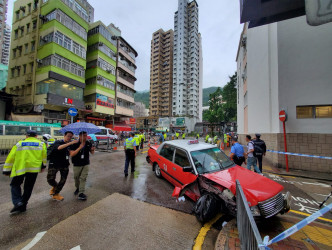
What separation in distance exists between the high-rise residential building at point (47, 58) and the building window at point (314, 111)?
2279 cm

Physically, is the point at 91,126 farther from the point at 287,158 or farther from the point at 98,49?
the point at 98,49

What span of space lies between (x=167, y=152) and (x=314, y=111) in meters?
8.35

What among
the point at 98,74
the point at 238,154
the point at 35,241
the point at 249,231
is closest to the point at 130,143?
the point at 35,241

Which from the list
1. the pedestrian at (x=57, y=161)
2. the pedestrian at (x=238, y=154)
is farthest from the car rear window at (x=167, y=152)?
the pedestrian at (x=57, y=161)

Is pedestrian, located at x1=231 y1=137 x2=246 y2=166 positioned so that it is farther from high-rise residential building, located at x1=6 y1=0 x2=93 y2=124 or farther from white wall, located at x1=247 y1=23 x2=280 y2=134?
high-rise residential building, located at x1=6 y1=0 x2=93 y2=124

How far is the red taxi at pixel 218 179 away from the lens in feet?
9.14

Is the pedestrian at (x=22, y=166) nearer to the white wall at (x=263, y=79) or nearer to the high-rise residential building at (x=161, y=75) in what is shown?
the white wall at (x=263, y=79)

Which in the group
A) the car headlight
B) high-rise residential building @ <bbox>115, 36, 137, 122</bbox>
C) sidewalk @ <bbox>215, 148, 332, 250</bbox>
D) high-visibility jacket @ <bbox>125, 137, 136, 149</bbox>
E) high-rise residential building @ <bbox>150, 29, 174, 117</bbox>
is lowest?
sidewalk @ <bbox>215, 148, 332, 250</bbox>

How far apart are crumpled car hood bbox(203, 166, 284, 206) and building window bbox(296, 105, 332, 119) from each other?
275 inches

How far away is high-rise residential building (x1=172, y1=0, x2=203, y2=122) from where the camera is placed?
67.6m

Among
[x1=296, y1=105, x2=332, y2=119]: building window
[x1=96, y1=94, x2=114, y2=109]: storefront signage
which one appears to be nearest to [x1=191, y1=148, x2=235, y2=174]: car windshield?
[x1=296, y1=105, x2=332, y2=119]: building window

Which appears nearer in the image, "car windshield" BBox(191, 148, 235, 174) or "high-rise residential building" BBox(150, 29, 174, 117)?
"car windshield" BBox(191, 148, 235, 174)

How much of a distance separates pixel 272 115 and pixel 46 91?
22714 mm

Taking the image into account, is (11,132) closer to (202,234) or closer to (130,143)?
(130,143)
